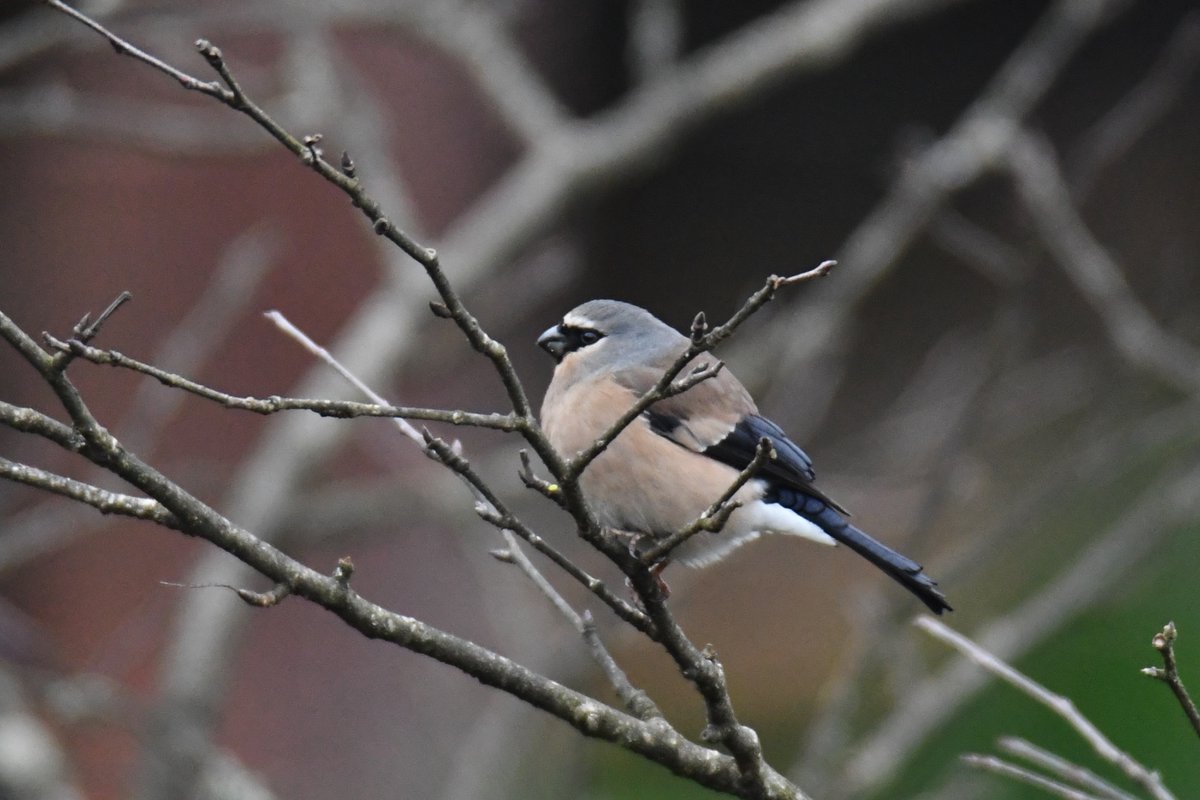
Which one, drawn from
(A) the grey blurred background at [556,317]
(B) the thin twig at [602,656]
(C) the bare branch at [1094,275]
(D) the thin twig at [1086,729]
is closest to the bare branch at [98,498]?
(B) the thin twig at [602,656]

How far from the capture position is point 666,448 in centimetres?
368

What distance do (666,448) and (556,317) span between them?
6.43m

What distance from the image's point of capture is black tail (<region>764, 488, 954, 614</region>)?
10.4 ft

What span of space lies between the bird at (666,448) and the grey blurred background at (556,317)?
682 millimetres

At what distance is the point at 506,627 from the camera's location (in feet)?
19.5

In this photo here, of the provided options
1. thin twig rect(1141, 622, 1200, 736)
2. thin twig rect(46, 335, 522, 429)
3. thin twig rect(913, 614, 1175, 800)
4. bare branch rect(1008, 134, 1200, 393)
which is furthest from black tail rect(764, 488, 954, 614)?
thin twig rect(46, 335, 522, 429)

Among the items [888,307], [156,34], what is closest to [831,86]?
[888,307]

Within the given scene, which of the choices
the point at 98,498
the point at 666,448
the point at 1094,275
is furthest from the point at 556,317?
the point at 98,498

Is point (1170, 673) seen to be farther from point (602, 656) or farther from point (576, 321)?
point (576, 321)

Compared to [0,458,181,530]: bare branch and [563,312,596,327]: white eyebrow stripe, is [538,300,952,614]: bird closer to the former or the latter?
[563,312,596,327]: white eyebrow stripe

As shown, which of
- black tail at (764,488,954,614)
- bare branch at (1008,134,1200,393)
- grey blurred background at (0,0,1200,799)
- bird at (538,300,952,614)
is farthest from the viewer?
grey blurred background at (0,0,1200,799)

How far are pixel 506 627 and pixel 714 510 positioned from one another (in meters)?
3.85

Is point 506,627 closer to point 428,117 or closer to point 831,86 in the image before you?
point 428,117

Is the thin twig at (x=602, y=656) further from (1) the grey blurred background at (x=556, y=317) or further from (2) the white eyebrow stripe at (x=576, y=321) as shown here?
(1) the grey blurred background at (x=556, y=317)
